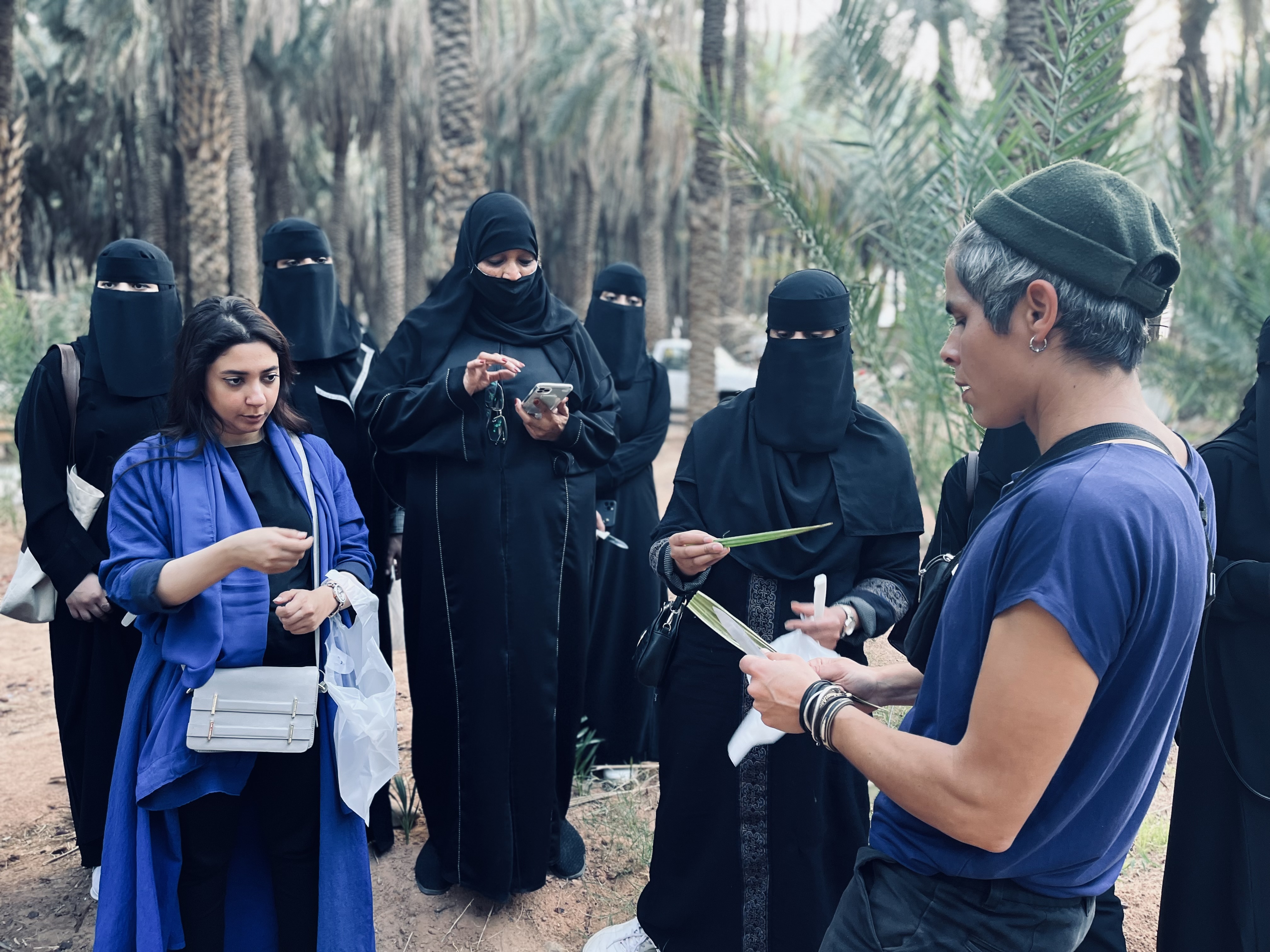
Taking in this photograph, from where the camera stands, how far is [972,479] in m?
2.66

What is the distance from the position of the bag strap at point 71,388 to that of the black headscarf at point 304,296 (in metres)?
0.72

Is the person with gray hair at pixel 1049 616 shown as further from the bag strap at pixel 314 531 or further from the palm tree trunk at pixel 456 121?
the palm tree trunk at pixel 456 121

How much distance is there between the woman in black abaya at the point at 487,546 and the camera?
3189 mm

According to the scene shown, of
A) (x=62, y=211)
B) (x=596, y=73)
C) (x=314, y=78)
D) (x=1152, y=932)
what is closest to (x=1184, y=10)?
(x=596, y=73)

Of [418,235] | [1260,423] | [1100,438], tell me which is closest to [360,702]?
[1100,438]

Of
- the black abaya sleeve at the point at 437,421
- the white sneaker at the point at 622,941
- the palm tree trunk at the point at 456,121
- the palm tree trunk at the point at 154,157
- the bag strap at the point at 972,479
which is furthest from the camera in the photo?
the palm tree trunk at the point at 154,157

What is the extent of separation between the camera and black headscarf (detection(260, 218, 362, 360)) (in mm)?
3740

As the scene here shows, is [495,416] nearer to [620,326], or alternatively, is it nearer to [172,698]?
[172,698]

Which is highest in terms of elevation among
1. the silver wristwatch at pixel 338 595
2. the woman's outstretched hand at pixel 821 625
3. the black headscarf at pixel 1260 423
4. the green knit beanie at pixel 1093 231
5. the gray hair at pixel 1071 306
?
the green knit beanie at pixel 1093 231

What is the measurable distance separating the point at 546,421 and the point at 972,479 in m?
1.25

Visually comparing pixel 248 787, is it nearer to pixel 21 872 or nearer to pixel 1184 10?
pixel 21 872

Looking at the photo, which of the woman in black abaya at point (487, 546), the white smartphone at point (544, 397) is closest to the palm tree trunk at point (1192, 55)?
the woman in black abaya at point (487, 546)

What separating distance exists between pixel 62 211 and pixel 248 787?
25.0 m

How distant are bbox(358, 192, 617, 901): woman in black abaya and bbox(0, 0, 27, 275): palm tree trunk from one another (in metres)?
9.05
